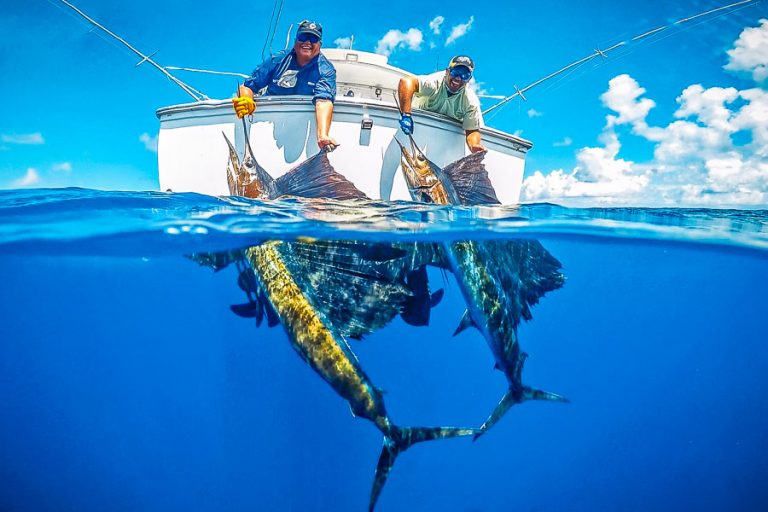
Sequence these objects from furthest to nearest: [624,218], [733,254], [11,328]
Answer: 1. [11,328]
2. [733,254]
3. [624,218]

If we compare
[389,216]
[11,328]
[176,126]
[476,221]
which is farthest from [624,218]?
[11,328]

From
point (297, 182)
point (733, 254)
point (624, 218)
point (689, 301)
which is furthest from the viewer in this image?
point (689, 301)

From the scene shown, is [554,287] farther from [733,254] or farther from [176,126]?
[176,126]

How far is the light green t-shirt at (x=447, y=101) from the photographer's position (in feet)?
16.4

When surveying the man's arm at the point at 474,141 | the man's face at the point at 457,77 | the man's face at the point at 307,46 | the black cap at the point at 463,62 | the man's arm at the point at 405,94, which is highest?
the man's face at the point at 307,46

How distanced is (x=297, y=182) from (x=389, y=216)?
1.12m

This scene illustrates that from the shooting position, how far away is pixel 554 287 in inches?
176

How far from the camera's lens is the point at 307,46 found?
476cm

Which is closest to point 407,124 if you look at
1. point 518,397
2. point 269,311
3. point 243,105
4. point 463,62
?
point 463,62

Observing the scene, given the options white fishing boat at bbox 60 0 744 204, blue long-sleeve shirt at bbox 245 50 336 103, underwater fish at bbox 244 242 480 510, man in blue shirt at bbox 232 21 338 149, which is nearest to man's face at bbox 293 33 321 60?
man in blue shirt at bbox 232 21 338 149

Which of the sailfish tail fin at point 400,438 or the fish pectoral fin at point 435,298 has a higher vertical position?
the fish pectoral fin at point 435,298

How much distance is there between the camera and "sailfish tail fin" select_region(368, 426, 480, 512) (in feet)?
8.98

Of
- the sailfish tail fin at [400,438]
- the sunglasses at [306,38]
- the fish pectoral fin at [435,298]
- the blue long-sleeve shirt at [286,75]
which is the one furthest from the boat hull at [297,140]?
the sailfish tail fin at [400,438]

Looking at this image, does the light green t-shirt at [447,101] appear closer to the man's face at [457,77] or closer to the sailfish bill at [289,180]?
the man's face at [457,77]
